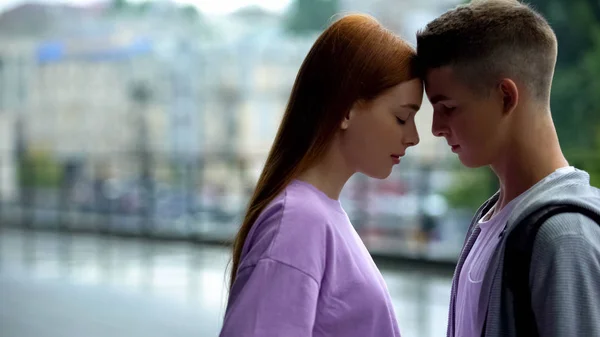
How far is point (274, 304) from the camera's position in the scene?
123cm

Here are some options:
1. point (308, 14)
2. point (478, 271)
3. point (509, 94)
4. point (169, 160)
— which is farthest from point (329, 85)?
point (169, 160)

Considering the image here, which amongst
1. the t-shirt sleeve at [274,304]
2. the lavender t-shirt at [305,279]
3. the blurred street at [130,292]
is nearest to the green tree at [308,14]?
the blurred street at [130,292]

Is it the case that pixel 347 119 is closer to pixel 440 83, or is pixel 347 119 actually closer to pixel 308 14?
pixel 440 83

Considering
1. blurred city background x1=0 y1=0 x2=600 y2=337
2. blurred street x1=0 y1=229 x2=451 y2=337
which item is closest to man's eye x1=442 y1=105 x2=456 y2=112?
blurred street x1=0 y1=229 x2=451 y2=337

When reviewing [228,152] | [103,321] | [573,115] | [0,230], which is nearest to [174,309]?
[103,321]

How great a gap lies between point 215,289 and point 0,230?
583 centimetres

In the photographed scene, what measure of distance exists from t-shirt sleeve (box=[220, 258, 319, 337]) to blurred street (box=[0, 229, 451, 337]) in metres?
3.05

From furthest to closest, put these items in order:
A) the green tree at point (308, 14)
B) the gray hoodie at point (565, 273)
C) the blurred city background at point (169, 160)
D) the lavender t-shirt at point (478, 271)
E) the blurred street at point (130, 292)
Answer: the green tree at point (308, 14) < the blurred city background at point (169, 160) < the blurred street at point (130, 292) < the lavender t-shirt at point (478, 271) < the gray hoodie at point (565, 273)

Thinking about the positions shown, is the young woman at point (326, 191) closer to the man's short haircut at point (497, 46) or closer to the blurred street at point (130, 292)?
the man's short haircut at point (497, 46)

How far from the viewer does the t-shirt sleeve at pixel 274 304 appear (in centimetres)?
123

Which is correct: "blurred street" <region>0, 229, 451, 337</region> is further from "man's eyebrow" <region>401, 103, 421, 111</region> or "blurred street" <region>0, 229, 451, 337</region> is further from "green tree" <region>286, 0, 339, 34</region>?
"man's eyebrow" <region>401, 103, 421, 111</region>

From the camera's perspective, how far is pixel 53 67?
11.7m

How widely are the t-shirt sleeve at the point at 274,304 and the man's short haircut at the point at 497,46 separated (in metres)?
0.41

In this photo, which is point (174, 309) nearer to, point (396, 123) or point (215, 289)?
point (215, 289)
